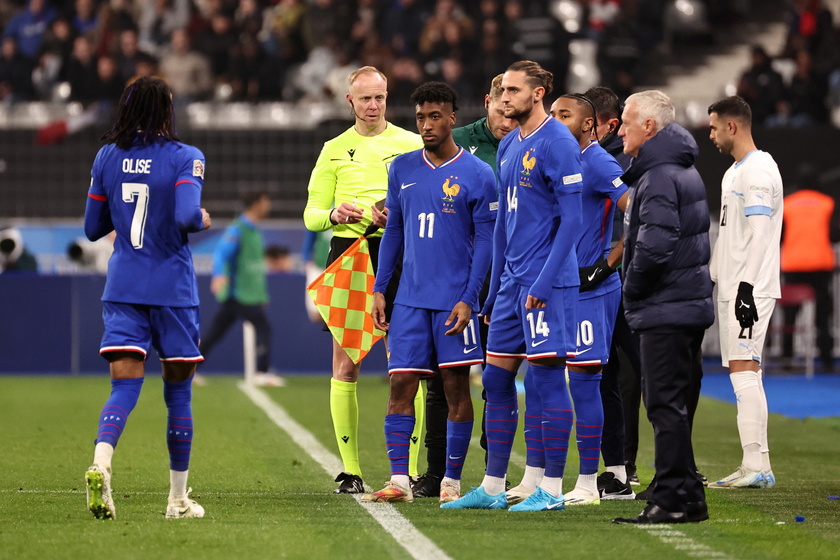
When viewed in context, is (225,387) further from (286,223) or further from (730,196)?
(730,196)

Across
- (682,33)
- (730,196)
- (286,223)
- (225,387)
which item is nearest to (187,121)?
(286,223)

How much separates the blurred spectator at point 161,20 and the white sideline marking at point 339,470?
31.8ft

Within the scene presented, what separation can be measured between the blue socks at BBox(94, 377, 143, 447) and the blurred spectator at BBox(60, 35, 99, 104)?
15.0 meters

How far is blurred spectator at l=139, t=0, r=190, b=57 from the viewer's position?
76.1 feet

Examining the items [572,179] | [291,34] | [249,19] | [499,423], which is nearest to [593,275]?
[572,179]

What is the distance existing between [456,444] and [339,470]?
1.66 meters

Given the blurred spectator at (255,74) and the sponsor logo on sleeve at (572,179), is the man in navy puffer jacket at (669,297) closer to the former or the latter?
the sponsor logo on sleeve at (572,179)

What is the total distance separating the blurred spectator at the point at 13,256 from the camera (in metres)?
17.3

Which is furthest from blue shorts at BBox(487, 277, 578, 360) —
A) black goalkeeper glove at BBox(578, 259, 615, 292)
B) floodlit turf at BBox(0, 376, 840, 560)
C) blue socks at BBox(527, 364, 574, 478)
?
floodlit turf at BBox(0, 376, 840, 560)

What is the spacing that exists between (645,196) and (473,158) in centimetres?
110

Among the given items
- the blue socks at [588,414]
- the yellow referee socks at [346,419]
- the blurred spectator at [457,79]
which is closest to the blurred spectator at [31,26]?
the blurred spectator at [457,79]

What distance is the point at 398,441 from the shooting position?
274 inches

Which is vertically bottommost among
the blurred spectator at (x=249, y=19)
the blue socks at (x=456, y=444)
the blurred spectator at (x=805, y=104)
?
the blue socks at (x=456, y=444)

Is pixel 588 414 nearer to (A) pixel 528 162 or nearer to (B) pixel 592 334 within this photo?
(B) pixel 592 334
